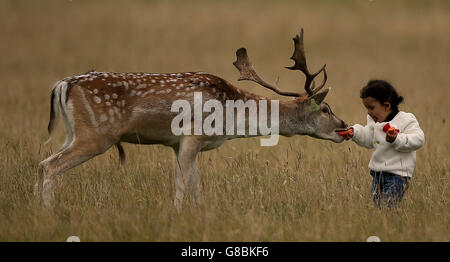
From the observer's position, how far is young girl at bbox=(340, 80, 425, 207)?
6051 mm

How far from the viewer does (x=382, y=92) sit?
240 inches

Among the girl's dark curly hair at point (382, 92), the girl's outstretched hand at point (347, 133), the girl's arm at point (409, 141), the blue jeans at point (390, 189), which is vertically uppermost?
the girl's dark curly hair at point (382, 92)

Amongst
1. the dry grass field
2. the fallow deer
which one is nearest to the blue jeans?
the dry grass field

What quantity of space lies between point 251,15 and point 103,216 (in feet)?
68.7

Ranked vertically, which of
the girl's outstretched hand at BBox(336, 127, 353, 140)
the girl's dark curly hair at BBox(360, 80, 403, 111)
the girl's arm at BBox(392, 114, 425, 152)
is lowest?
the girl's arm at BBox(392, 114, 425, 152)

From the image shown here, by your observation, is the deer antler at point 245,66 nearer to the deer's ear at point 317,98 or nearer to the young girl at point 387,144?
the deer's ear at point 317,98

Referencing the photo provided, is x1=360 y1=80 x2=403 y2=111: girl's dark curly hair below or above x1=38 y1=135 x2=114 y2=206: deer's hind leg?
above

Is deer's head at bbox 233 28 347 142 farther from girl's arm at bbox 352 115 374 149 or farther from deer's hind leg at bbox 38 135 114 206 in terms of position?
deer's hind leg at bbox 38 135 114 206

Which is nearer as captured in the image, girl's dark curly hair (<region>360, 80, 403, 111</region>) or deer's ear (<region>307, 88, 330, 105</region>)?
girl's dark curly hair (<region>360, 80, 403, 111</region>)

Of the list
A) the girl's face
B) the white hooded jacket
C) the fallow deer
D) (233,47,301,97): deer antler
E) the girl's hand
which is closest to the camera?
the girl's hand

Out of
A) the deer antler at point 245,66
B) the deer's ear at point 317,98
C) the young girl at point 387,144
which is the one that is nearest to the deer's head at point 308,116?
the deer's ear at point 317,98

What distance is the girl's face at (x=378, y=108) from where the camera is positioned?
616 cm

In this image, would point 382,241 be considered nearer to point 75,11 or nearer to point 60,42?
point 60,42

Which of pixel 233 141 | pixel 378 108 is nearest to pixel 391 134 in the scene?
pixel 378 108
